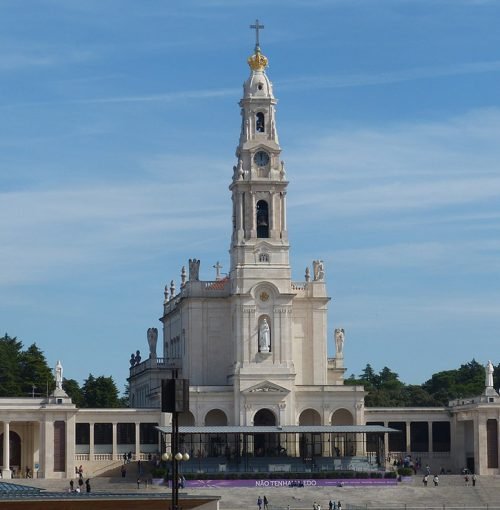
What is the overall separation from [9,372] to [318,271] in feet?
117

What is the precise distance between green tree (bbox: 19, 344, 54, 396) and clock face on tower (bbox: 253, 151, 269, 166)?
31.0m

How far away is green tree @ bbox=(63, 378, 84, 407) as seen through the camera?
507ft

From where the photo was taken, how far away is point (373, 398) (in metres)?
172

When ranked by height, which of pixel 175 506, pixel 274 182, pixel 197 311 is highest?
pixel 274 182

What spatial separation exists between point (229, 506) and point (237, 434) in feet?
43.8

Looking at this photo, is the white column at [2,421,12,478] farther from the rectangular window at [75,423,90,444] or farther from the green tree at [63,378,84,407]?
the green tree at [63,378,84,407]

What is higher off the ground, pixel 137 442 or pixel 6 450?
pixel 137 442

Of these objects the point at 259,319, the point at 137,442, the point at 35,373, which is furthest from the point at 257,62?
the point at 35,373

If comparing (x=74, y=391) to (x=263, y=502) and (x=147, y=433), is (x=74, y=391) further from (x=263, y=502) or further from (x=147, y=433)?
(x=263, y=502)

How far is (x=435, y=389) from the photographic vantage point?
7087 inches

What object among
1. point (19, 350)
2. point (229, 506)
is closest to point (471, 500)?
point (229, 506)

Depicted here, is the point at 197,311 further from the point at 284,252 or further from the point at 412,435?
the point at 412,435

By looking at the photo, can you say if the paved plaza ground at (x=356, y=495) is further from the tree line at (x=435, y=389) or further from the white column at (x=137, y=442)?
the tree line at (x=435, y=389)

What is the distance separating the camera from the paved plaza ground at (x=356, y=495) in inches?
4188
